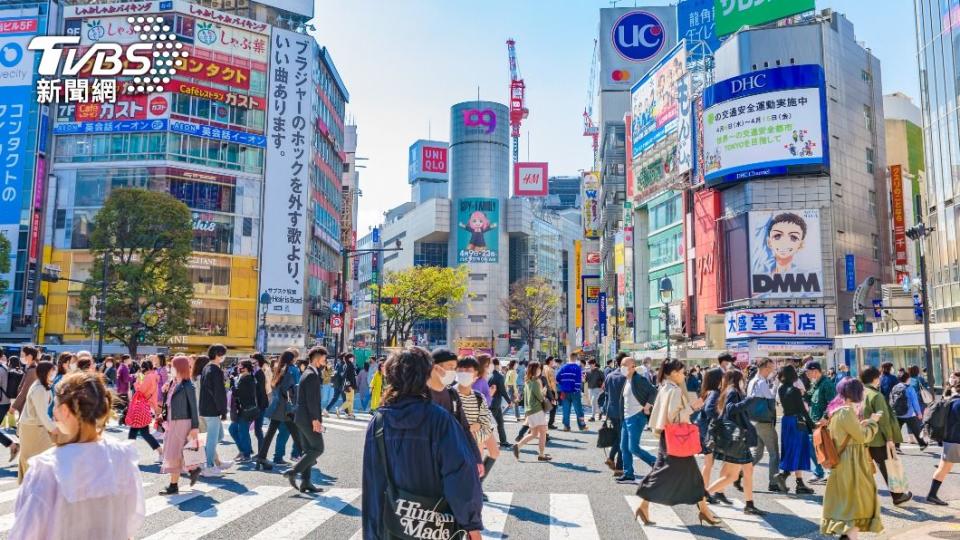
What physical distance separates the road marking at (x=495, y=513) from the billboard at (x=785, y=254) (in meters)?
37.2

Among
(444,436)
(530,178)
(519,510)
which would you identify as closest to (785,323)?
(519,510)

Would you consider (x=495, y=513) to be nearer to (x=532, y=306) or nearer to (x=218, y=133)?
(x=218, y=133)

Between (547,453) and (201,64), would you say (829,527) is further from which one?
(201,64)

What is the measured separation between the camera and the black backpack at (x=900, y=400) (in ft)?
48.3

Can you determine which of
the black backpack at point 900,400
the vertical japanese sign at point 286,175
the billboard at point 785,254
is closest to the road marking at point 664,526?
the black backpack at point 900,400

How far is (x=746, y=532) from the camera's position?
7.58m

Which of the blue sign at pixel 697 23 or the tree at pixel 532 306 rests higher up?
the blue sign at pixel 697 23

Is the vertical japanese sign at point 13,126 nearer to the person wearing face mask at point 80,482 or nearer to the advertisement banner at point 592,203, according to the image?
the person wearing face mask at point 80,482

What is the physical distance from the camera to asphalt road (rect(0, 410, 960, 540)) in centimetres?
748

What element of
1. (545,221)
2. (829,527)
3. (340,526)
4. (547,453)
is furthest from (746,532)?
(545,221)

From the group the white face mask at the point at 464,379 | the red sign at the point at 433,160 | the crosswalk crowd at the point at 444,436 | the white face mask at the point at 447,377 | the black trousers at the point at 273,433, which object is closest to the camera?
the crosswalk crowd at the point at 444,436

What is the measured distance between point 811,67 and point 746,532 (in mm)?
40994

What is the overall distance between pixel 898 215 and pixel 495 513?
42.2 m
